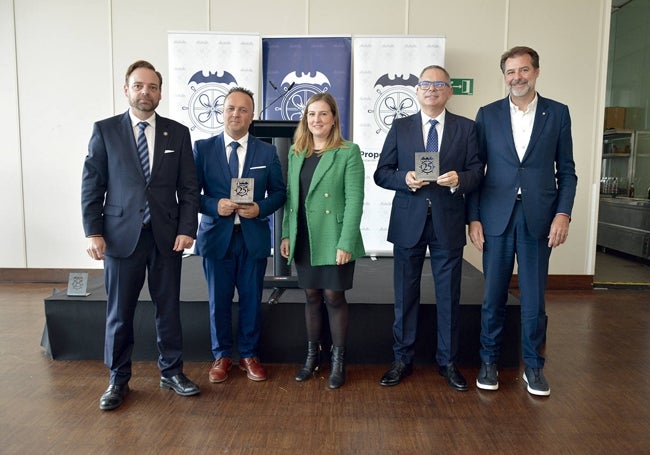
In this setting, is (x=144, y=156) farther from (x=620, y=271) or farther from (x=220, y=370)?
(x=620, y=271)

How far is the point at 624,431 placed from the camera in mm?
2361

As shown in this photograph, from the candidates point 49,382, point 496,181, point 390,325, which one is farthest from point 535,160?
point 49,382

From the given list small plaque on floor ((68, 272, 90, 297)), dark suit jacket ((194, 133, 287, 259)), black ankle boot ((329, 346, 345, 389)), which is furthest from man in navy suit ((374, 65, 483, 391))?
small plaque on floor ((68, 272, 90, 297))

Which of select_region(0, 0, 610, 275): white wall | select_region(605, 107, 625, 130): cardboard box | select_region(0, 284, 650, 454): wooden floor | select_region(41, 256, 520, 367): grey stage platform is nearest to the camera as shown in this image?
select_region(0, 284, 650, 454): wooden floor

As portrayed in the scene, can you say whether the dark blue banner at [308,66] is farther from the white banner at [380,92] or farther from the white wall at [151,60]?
the white wall at [151,60]

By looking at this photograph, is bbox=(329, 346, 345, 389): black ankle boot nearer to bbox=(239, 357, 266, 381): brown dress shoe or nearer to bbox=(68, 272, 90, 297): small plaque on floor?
bbox=(239, 357, 266, 381): brown dress shoe

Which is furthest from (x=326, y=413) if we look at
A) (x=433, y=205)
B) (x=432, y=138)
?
(x=432, y=138)

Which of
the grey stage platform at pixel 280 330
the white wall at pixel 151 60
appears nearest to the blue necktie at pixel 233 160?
the grey stage platform at pixel 280 330

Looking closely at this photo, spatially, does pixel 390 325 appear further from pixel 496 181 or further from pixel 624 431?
pixel 624 431

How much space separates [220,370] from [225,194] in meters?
1.02

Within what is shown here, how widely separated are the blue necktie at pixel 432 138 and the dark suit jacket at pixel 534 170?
0.93 feet

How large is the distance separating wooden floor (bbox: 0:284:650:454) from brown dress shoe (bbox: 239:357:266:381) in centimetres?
5

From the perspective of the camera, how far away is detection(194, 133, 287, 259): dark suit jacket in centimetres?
275

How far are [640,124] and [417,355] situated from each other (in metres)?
7.01
